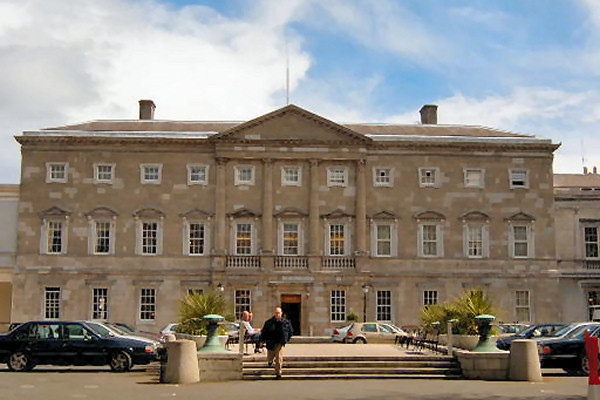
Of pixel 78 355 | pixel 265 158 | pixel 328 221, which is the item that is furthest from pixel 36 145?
pixel 78 355

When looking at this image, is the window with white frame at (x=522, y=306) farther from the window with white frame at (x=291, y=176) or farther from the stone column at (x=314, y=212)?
the window with white frame at (x=291, y=176)

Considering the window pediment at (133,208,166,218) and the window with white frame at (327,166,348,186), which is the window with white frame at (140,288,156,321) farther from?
the window with white frame at (327,166,348,186)

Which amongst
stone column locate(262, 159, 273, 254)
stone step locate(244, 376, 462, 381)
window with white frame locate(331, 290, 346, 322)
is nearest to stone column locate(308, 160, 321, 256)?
stone column locate(262, 159, 273, 254)

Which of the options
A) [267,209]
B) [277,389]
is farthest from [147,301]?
[277,389]

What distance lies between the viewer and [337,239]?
47.0 meters

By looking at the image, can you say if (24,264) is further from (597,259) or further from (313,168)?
(597,259)

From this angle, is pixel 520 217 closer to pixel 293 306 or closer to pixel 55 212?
pixel 293 306

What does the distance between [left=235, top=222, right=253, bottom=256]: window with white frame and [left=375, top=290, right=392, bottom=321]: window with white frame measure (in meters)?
7.37

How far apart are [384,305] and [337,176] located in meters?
7.38

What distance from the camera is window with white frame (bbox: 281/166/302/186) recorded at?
154 ft

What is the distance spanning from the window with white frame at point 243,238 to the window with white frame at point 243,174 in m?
2.27

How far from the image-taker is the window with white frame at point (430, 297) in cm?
4678

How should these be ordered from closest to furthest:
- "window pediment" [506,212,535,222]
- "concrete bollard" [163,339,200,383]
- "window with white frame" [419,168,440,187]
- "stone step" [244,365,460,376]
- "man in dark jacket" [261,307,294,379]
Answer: "concrete bollard" [163,339,200,383] → "man in dark jacket" [261,307,294,379] → "stone step" [244,365,460,376] → "window pediment" [506,212,535,222] → "window with white frame" [419,168,440,187]

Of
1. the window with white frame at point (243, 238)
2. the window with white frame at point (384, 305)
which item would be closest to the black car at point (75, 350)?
the window with white frame at point (243, 238)
